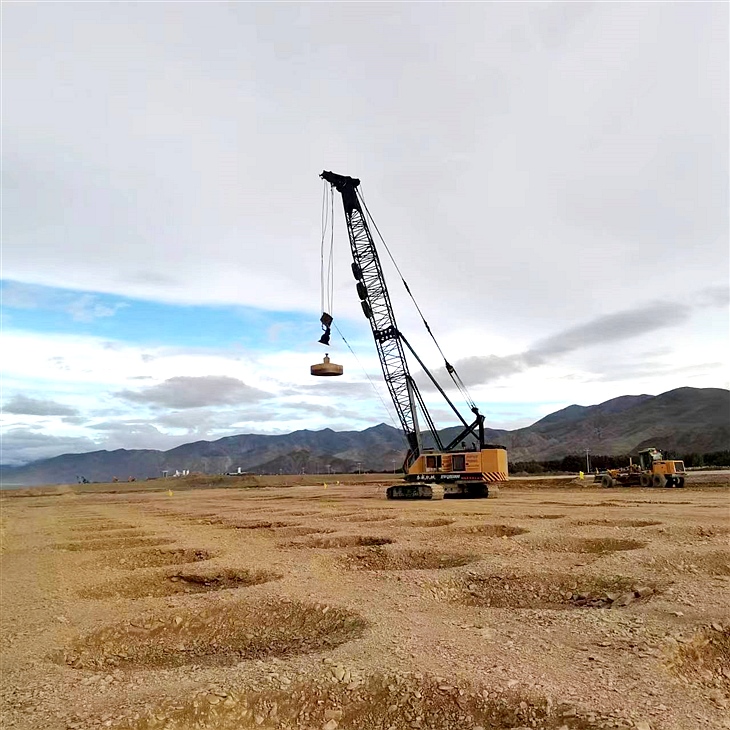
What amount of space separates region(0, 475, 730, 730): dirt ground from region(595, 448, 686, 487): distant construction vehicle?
26.4 metres

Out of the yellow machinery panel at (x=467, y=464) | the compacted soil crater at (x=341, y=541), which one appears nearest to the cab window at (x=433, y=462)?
the yellow machinery panel at (x=467, y=464)

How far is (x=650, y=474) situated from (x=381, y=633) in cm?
3992

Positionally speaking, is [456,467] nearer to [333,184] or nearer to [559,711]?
[333,184]

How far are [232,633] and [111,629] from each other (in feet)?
6.96

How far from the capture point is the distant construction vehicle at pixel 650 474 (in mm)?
41188

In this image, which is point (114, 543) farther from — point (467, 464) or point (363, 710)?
point (467, 464)

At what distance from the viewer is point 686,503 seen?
1107 inches

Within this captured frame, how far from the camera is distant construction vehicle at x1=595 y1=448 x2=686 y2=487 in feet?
135

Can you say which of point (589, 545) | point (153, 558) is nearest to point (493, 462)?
point (589, 545)

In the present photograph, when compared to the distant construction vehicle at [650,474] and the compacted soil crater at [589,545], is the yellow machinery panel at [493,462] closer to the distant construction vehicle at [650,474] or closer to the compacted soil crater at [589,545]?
the distant construction vehicle at [650,474]

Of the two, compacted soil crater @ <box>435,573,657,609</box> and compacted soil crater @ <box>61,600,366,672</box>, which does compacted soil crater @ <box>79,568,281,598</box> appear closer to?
compacted soil crater @ <box>61,600,366,672</box>

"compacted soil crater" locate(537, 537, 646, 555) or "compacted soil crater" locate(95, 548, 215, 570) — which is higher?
"compacted soil crater" locate(537, 537, 646, 555)

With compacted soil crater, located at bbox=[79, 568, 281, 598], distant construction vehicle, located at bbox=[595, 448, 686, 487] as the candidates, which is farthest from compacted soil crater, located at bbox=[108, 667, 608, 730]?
distant construction vehicle, located at bbox=[595, 448, 686, 487]

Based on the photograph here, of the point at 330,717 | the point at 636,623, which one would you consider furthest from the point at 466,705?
the point at 636,623
